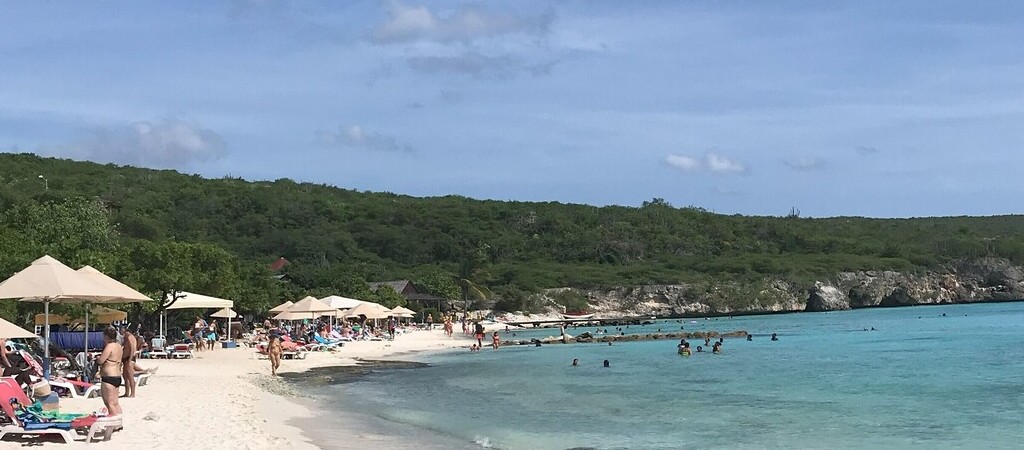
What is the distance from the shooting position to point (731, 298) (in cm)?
10219

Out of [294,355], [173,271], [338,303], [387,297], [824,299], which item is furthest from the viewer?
[824,299]

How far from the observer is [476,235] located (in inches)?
4385

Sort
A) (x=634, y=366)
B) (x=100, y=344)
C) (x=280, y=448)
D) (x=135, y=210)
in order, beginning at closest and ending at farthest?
(x=280, y=448)
(x=100, y=344)
(x=634, y=366)
(x=135, y=210)

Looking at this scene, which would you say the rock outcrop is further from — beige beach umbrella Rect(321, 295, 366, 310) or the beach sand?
the beach sand

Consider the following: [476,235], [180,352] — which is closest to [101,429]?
[180,352]

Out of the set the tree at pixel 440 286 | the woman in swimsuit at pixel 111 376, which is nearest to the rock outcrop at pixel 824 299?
the tree at pixel 440 286

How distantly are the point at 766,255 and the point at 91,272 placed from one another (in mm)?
104816

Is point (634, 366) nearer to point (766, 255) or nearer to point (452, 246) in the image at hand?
point (452, 246)

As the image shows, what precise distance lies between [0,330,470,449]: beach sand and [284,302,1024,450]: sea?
0.60 meters

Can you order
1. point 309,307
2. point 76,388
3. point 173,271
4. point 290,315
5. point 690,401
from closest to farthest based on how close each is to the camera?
point 76,388 < point 690,401 < point 173,271 < point 309,307 < point 290,315

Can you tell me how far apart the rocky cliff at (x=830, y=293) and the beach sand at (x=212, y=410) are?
75.3 meters

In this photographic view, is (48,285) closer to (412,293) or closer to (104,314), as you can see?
(104,314)

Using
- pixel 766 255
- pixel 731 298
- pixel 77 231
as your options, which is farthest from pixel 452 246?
pixel 77 231

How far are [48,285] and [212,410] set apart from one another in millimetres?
3174
